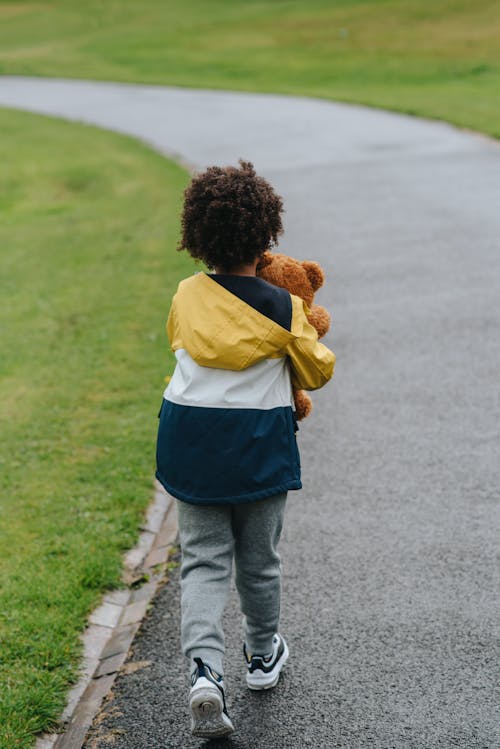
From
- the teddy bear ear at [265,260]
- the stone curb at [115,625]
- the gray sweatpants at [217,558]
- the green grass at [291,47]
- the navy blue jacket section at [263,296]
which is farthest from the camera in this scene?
the green grass at [291,47]

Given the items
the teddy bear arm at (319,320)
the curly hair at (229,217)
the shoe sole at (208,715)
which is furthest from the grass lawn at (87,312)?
the curly hair at (229,217)

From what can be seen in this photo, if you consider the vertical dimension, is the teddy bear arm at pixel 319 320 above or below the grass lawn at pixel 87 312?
above

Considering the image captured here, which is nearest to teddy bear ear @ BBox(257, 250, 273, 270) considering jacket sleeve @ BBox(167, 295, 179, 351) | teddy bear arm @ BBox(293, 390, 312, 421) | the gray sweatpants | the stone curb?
jacket sleeve @ BBox(167, 295, 179, 351)

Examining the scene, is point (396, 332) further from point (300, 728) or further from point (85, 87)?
point (85, 87)

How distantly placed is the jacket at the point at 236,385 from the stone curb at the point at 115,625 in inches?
40.2

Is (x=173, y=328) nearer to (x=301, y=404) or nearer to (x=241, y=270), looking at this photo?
(x=241, y=270)

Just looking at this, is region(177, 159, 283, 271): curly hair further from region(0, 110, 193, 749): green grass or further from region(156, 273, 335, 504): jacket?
region(0, 110, 193, 749): green grass

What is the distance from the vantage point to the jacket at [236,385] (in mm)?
3273

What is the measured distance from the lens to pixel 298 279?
364 centimetres

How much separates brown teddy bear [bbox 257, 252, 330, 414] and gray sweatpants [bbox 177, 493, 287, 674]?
414 mm

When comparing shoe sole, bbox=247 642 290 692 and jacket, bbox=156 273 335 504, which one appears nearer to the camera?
jacket, bbox=156 273 335 504

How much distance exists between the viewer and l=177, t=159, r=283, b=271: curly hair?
3307mm

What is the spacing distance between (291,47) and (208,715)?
124 ft

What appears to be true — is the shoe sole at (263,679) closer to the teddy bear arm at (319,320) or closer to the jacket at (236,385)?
the jacket at (236,385)
